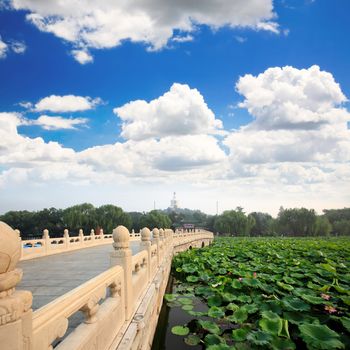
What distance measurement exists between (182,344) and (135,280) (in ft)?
9.48

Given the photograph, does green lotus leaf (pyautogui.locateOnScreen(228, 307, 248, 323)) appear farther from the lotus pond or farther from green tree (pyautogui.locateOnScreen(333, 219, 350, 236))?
green tree (pyautogui.locateOnScreen(333, 219, 350, 236))

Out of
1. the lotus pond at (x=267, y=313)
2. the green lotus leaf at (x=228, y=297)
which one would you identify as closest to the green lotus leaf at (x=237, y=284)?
the lotus pond at (x=267, y=313)

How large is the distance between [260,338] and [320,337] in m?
0.86

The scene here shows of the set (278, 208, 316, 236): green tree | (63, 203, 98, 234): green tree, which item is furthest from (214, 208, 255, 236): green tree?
(63, 203, 98, 234): green tree

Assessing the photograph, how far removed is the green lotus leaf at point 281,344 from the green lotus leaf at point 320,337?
215 mm

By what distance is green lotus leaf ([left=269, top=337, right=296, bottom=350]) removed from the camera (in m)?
4.38

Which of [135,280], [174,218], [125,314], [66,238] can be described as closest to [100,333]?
[125,314]

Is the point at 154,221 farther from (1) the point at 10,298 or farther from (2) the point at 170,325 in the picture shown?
(1) the point at 10,298

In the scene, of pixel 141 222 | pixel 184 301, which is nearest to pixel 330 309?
pixel 184 301

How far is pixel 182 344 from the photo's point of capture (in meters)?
6.84

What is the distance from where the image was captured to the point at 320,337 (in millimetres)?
4348

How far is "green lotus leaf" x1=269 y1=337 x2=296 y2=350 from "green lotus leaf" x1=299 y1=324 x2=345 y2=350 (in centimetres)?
21

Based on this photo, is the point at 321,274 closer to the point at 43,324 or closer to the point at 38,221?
the point at 43,324

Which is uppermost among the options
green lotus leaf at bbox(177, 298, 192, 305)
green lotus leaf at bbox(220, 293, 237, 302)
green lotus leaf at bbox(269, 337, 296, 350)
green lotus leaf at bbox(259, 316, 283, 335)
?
green lotus leaf at bbox(259, 316, 283, 335)
